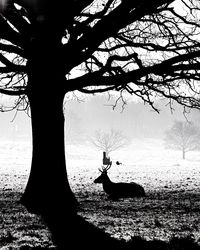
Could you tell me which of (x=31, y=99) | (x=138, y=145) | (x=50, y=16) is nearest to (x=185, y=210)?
(x=31, y=99)

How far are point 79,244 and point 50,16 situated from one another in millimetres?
5123

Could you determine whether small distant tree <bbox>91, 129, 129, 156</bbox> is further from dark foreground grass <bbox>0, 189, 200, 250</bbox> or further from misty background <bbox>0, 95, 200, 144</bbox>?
dark foreground grass <bbox>0, 189, 200, 250</bbox>

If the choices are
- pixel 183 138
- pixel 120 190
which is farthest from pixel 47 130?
pixel 183 138

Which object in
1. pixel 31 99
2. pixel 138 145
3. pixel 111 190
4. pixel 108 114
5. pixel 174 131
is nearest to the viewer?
pixel 31 99

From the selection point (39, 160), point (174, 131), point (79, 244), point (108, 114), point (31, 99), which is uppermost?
point (108, 114)

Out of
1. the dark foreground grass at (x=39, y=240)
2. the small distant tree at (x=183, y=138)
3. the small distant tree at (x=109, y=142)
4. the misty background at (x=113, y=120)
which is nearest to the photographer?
the dark foreground grass at (x=39, y=240)

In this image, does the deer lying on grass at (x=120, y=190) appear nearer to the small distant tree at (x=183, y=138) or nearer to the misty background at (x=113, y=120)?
the small distant tree at (x=183, y=138)

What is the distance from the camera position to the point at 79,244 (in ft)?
17.3

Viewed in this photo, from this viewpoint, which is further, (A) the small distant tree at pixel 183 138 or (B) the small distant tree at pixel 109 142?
(A) the small distant tree at pixel 183 138

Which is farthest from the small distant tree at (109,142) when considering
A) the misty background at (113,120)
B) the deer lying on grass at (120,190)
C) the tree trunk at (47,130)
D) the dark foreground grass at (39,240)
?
the dark foreground grass at (39,240)

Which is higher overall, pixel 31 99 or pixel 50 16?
pixel 50 16

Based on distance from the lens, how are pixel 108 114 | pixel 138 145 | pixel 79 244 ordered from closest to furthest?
pixel 79 244, pixel 138 145, pixel 108 114

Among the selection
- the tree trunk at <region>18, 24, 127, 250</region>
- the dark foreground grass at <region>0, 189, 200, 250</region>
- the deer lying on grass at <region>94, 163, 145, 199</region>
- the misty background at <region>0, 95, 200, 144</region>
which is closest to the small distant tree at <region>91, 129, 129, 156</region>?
the misty background at <region>0, 95, 200, 144</region>

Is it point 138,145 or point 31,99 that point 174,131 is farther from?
point 31,99
